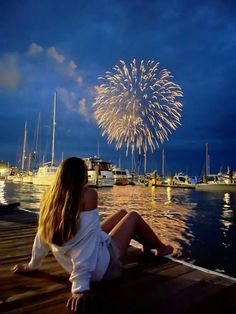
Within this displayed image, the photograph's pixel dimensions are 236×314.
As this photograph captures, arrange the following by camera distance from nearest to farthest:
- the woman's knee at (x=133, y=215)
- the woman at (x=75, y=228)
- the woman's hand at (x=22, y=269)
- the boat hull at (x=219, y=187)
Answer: the woman at (x=75, y=228)
the woman's hand at (x=22, y=269)
the woman's knee at (x=133, y=215)
the boat hull at (x=219, y=187)

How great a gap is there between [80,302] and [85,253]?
464 mm

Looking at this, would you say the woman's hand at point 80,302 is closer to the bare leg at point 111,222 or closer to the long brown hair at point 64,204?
the long brown hair at point 64,204

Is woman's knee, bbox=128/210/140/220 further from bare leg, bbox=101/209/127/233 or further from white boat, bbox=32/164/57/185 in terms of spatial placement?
white boat, bbox=32/164/57/185

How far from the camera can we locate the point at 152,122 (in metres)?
31.5

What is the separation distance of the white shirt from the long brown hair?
0.33 feet

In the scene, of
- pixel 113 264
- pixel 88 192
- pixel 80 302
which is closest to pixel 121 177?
pixel 113 264

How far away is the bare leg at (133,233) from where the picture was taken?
3785 millimetres

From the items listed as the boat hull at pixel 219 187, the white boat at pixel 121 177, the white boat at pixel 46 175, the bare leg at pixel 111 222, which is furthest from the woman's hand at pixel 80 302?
the white boat at pixel 121 177

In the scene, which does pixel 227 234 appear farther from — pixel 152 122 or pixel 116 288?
pixel 152 122

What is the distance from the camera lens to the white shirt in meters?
2.96

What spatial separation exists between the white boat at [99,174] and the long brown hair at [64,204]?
48568mm

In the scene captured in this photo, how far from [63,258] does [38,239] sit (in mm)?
386

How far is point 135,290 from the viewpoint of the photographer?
3334mm

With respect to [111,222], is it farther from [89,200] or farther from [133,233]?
[89,200]
